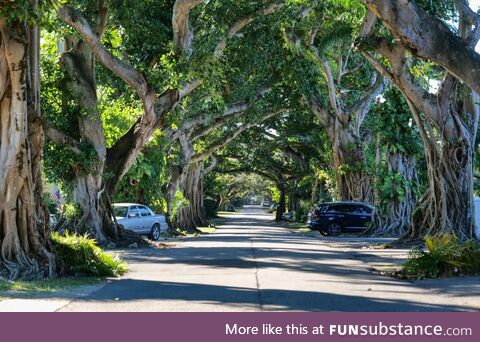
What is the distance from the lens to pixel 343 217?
35.9 metres

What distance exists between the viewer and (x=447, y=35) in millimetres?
12781

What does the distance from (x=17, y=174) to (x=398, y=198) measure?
2117 centimetres

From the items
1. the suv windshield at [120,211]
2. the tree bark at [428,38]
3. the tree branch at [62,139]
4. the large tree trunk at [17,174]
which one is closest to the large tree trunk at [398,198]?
the suv windshield at [120,211]

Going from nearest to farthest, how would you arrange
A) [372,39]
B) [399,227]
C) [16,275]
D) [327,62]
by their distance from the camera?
[16,275] < [372,39] < [399,227] < [327,62]

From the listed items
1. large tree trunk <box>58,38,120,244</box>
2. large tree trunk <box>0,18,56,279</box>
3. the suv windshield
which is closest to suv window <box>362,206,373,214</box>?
the suv windshield

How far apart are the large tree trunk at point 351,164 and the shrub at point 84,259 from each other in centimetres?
2341

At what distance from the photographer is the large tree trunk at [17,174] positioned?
13.9 meters

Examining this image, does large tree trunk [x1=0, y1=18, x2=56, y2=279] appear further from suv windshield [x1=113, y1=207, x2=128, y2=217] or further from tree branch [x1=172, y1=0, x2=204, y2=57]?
suv windshield [x1=113, y1=207, x2=128, y2=217]

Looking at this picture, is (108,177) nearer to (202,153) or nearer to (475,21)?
(475,21)

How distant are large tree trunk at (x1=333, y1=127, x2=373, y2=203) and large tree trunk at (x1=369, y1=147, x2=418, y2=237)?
523 centimetres

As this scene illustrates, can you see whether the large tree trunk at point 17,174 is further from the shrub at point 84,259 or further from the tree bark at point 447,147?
the tree bark at point 447,147

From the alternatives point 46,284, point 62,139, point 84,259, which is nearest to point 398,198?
point 62,139

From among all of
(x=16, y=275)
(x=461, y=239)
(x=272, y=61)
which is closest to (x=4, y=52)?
(x=16, y=275)

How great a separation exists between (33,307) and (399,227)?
79.7 feet
